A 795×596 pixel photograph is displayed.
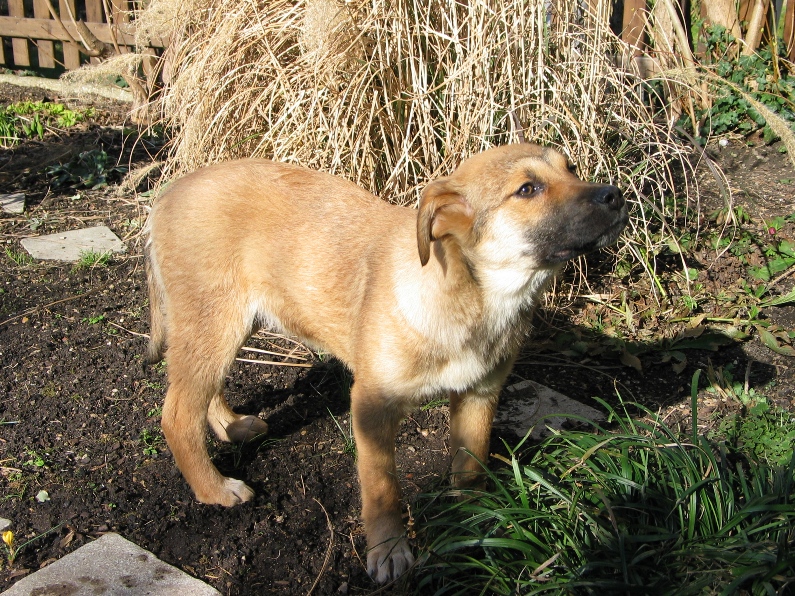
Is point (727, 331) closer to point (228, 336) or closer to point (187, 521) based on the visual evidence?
point (228, 336)

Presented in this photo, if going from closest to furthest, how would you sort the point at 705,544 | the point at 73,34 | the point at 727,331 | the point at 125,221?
1. the point at 705,544
2. the point at 727,331
3. the point at 125,221
4. the point at 73,34

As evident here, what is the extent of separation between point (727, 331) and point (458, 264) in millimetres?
2295

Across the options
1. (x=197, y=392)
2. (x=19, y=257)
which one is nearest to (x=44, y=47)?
(x=19, y=257)

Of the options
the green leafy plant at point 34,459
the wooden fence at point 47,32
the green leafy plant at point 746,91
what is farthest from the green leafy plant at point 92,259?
the green leafy plant at point 746,91

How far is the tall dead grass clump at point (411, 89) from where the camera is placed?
4.27 metres

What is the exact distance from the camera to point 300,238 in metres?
3.25

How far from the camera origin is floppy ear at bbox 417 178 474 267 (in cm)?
265

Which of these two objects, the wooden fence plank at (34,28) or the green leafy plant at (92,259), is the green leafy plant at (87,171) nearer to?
the green leafy plant at (92,259)

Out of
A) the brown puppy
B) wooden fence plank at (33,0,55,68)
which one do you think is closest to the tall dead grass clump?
the brown puppy

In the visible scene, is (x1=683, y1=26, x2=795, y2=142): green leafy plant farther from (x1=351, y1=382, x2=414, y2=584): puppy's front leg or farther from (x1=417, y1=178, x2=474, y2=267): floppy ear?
(x1=351, y1=382, x2=414, y2=584): puppy's front leg

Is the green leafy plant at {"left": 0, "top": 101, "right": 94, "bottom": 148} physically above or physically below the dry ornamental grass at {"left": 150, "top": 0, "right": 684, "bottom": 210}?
below

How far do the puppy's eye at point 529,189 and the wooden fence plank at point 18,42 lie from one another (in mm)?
8448

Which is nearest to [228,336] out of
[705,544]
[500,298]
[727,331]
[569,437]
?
[500,298]

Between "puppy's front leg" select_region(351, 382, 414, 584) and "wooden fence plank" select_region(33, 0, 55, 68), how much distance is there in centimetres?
805
